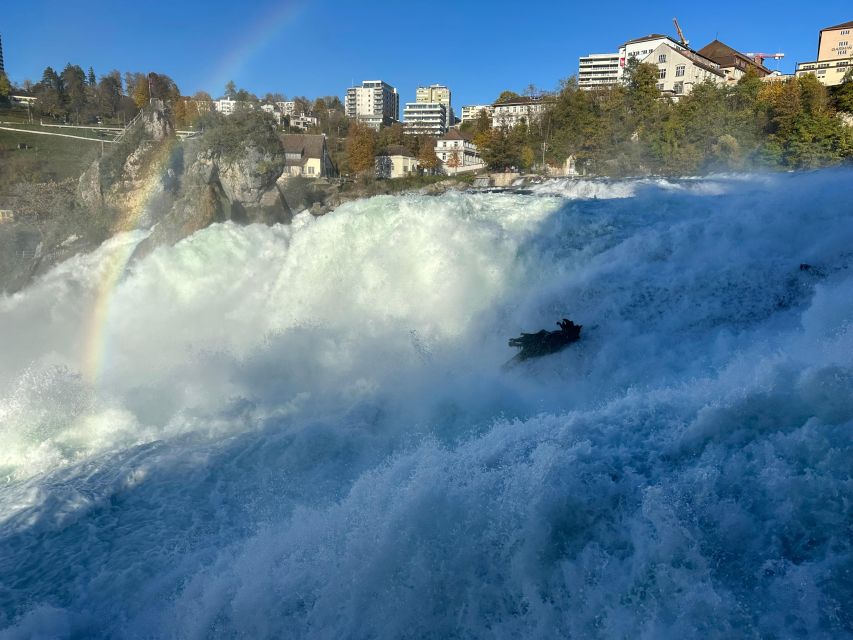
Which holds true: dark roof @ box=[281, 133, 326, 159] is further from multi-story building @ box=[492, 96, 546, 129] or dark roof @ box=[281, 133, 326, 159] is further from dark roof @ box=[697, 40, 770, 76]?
dark roof @ box=[697, 40, 770, 76]

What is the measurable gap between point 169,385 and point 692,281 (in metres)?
9.56

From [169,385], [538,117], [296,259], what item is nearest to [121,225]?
[296,259]

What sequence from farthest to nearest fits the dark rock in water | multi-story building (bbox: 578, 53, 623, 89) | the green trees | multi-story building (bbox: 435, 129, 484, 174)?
multi-story building (bbox: 578, 53, 623, 89)
multi-story building (bbox: 435, 129, 484, 174)
the green trees
the dark rock in water

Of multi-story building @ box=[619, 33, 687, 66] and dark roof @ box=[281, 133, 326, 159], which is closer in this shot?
dark roof @ box=[281, 133, 326, 159]

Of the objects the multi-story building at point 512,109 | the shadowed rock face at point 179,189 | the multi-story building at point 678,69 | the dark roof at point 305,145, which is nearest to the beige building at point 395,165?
the dark roof at point 305,145

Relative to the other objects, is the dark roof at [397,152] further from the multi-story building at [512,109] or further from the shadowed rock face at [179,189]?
the shadowed rock face at [179,189]

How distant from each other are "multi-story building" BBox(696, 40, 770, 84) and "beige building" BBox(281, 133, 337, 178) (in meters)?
40.6

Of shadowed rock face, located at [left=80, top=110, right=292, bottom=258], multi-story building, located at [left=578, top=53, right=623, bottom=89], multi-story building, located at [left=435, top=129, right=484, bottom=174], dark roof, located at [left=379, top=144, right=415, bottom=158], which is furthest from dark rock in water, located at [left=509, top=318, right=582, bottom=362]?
multi-story building, located at [left=578, top=53, right=623, bottom=89]

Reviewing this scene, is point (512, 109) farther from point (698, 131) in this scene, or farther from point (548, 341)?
point (548, 341)

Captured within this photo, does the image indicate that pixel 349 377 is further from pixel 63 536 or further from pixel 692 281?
pixel 692 281

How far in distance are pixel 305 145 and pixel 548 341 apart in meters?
46.4

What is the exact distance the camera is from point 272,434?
8539 mm

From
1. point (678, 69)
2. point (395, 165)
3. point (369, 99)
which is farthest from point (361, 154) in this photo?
point (369, 99)

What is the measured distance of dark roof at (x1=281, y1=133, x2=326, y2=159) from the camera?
165 ft
